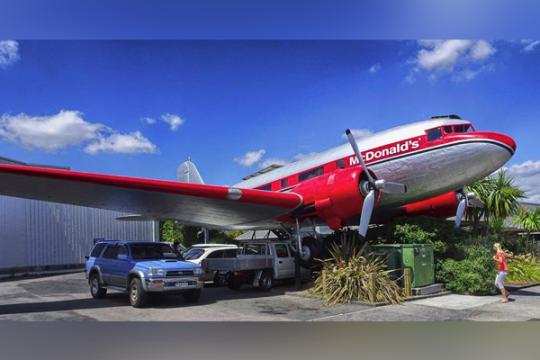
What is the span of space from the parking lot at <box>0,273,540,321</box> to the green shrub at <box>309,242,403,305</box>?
39cm

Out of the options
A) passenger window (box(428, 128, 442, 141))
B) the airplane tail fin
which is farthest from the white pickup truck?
the airplane tail fin

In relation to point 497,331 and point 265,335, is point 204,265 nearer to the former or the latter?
point 265,335

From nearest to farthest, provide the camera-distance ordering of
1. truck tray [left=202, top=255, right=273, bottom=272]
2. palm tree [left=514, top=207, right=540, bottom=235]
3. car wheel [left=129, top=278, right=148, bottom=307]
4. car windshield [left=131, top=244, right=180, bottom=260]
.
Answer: car wheel [left=129, top=278, right=148, bottom=307], car windshield [left=131, top=244, right=180, bottom=260], truck tray [left=202, top=255, right=273, bottom=272], palm tree [left=514, top=207, right=540, bottom=235]

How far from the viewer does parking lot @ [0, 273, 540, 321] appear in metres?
9.34

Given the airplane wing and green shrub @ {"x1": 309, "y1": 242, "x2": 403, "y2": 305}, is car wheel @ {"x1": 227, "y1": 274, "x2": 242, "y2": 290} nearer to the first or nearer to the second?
the airplane wing

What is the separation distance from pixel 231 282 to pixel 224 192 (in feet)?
10.4

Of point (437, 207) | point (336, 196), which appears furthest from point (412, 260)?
point (437, 207)

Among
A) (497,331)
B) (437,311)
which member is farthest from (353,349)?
(437,311)

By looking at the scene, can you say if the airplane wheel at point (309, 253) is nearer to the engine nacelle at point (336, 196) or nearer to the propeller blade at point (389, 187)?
the engine nacelle at point (336, 196)

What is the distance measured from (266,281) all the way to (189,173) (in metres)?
9.96

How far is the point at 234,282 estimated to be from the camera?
13.6 metres

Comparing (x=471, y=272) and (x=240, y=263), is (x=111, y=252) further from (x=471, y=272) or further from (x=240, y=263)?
(x=471, y=272)

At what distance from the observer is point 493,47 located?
30.8ft

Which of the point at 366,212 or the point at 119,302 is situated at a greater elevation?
the point at 366,212
